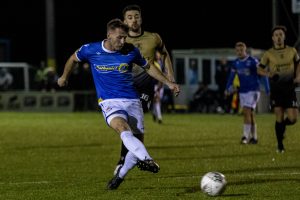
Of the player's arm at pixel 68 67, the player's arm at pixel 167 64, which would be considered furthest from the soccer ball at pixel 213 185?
the player's arm at pixel 167 64

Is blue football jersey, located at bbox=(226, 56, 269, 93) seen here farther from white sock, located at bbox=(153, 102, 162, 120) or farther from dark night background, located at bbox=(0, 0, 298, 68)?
dark night background, located at bbox=(0, 0, 298, 68)

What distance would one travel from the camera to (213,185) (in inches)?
432

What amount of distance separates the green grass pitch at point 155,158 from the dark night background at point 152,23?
3074cm

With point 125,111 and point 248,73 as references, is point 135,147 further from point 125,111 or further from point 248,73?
point 248,73

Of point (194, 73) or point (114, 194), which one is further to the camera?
point (194, 73)

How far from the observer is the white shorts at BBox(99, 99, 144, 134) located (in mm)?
11641

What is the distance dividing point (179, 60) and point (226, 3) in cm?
1992

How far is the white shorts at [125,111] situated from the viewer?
11641mm

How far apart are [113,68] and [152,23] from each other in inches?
1857

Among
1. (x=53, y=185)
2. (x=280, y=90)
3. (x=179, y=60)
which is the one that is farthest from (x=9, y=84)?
(x=53, y=185)

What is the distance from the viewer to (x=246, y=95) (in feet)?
67.9

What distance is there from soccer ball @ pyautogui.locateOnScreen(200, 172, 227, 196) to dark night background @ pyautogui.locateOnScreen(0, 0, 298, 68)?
46669 mm

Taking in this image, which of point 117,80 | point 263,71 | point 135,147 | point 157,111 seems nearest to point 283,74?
point 263,71

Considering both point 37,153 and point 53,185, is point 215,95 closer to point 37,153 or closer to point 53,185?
point 37,153
